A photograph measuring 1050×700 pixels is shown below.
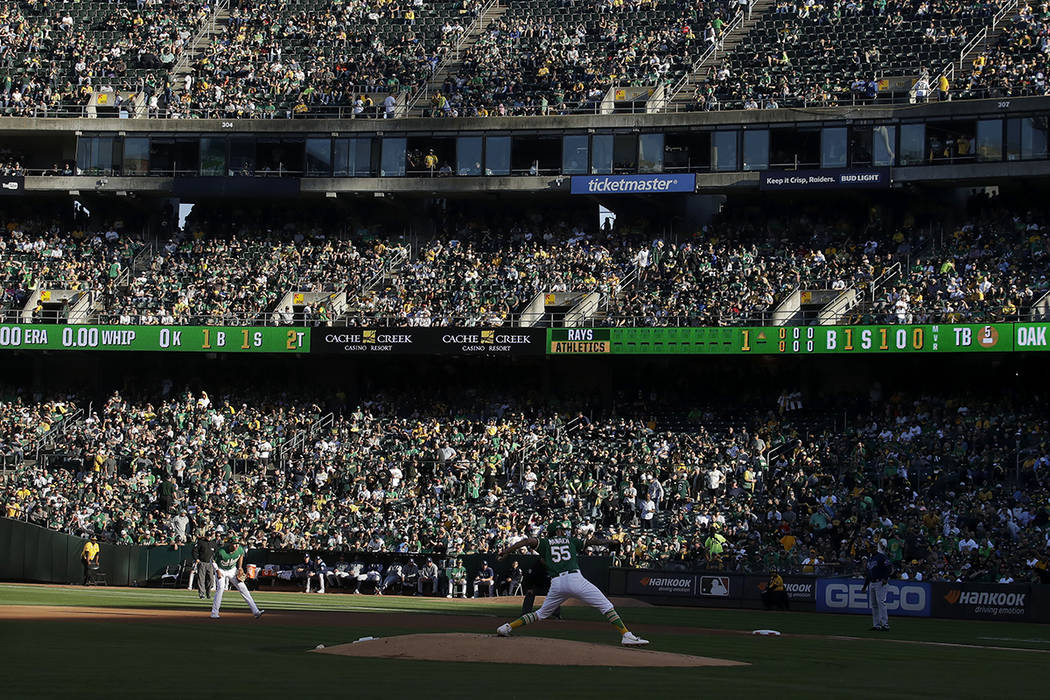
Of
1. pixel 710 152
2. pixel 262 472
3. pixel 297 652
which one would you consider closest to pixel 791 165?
pixel 710 152

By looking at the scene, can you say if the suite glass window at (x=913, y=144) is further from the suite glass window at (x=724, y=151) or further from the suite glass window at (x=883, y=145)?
the suite glass window at (x=724, y=151)

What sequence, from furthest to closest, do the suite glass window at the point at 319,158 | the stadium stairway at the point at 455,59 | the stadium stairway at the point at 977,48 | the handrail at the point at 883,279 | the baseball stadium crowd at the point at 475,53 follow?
the stadium stairway at the point at 455,59, the suite glass window at the point at 319,158, the baseball stadium crowd at the point at 475,53, the stadium stairway at the point at 977,48, the handrail at the point at 883,279

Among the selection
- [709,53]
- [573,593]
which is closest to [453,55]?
[709,53]

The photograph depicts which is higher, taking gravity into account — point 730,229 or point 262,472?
point 730,229

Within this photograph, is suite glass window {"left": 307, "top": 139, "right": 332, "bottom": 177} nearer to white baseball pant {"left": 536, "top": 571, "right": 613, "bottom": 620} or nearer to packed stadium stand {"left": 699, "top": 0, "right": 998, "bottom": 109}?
packed stadium stand {"left": 699, "top": 0, "right": 998, "bottom": 109}

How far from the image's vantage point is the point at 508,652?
678 inches

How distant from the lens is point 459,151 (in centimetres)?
5506

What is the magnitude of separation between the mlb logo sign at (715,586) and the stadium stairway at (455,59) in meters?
26.3

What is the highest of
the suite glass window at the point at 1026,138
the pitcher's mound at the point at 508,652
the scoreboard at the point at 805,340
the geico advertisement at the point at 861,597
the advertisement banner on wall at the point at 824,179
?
the suite glass window at the point at 1026,138

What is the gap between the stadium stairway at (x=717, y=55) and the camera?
2167 inches

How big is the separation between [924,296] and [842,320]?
9.37 feet

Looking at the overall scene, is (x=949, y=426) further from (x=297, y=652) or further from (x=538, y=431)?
(x=297, y=652)

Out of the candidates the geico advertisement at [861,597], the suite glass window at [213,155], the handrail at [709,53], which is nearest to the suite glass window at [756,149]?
the handrail at [709,53]

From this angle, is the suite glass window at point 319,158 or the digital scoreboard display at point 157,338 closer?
the digital scoreboard display at point 157,338
